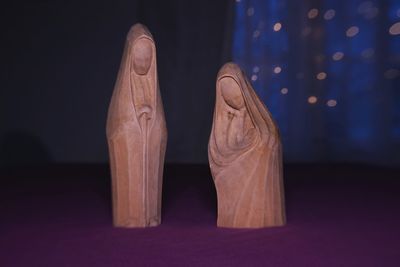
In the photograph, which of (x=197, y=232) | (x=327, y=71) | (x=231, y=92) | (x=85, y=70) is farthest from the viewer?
(x=85, y=70)

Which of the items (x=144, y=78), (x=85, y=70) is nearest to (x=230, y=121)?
(x=144, y=78)

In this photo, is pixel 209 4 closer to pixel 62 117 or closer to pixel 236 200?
pixel 62 117

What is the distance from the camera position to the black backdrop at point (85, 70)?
682cm

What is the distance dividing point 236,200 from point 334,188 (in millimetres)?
1841

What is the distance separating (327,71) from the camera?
623 centimetres

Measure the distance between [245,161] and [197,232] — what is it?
18.7 inches

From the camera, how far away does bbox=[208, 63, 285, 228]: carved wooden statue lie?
8.91 ft

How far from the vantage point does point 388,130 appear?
578 centimetres

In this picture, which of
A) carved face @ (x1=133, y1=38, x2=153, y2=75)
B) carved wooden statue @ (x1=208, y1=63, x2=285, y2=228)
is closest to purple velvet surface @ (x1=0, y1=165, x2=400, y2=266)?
carved wooden statue @ (x1=208, y1=63, x2=285, y2=228)

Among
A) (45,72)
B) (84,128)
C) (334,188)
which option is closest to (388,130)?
(334,188)

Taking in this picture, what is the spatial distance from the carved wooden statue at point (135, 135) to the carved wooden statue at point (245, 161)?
14.9 inches

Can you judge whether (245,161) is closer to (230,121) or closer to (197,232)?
(230,121)

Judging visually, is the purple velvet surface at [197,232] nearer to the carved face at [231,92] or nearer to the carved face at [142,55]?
the carved face at [231,92]

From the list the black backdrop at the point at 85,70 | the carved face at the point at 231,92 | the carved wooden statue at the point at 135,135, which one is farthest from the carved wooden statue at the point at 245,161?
the black backdrop at the point at 85,70
